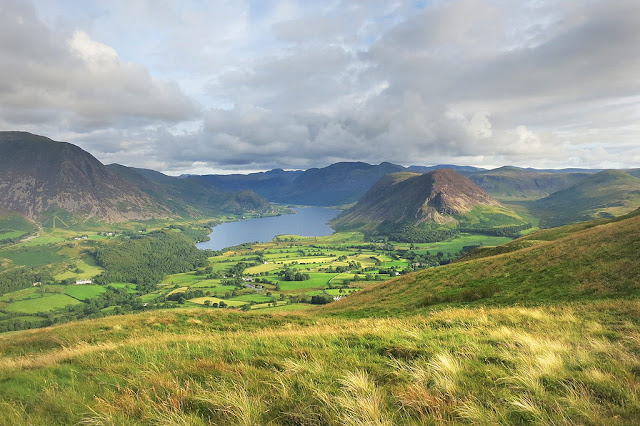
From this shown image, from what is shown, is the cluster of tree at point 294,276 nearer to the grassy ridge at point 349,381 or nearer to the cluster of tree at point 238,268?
the cluster of tree at point 238,268

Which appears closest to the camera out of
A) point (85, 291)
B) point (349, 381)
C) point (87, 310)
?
point (349, 381)

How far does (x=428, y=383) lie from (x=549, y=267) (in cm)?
2632

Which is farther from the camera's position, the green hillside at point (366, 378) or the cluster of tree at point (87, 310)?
the cluster of tree at point (87, 310)

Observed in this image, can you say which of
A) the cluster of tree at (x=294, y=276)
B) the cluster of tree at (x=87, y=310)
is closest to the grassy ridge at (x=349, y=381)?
the cluster of tree at (x=87, y=310)

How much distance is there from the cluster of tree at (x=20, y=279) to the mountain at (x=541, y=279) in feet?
759

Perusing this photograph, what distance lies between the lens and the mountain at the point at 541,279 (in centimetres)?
1950

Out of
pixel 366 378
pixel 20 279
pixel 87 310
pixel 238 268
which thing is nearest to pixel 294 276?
pixel 238 268

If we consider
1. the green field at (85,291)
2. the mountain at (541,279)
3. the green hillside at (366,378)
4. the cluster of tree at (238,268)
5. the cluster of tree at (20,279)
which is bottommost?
the green field at (85,291)

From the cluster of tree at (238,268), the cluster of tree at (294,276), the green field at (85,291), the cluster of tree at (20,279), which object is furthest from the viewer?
the cluster of tree at (238,268)

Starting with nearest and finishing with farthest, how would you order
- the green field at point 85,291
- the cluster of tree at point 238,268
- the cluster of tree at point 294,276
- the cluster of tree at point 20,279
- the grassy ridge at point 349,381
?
the grassy ridge at point 349,381 → the cluster of tree at point 294,276 → the green field at point 85,291 → the cluster of tree at point 20,279 → the cluster of tree at point 238,268

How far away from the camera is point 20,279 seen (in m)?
182

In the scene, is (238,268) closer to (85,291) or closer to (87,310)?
(87,310)

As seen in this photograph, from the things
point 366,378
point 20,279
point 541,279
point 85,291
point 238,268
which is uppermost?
point 366,378

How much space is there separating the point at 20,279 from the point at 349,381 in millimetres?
262636
